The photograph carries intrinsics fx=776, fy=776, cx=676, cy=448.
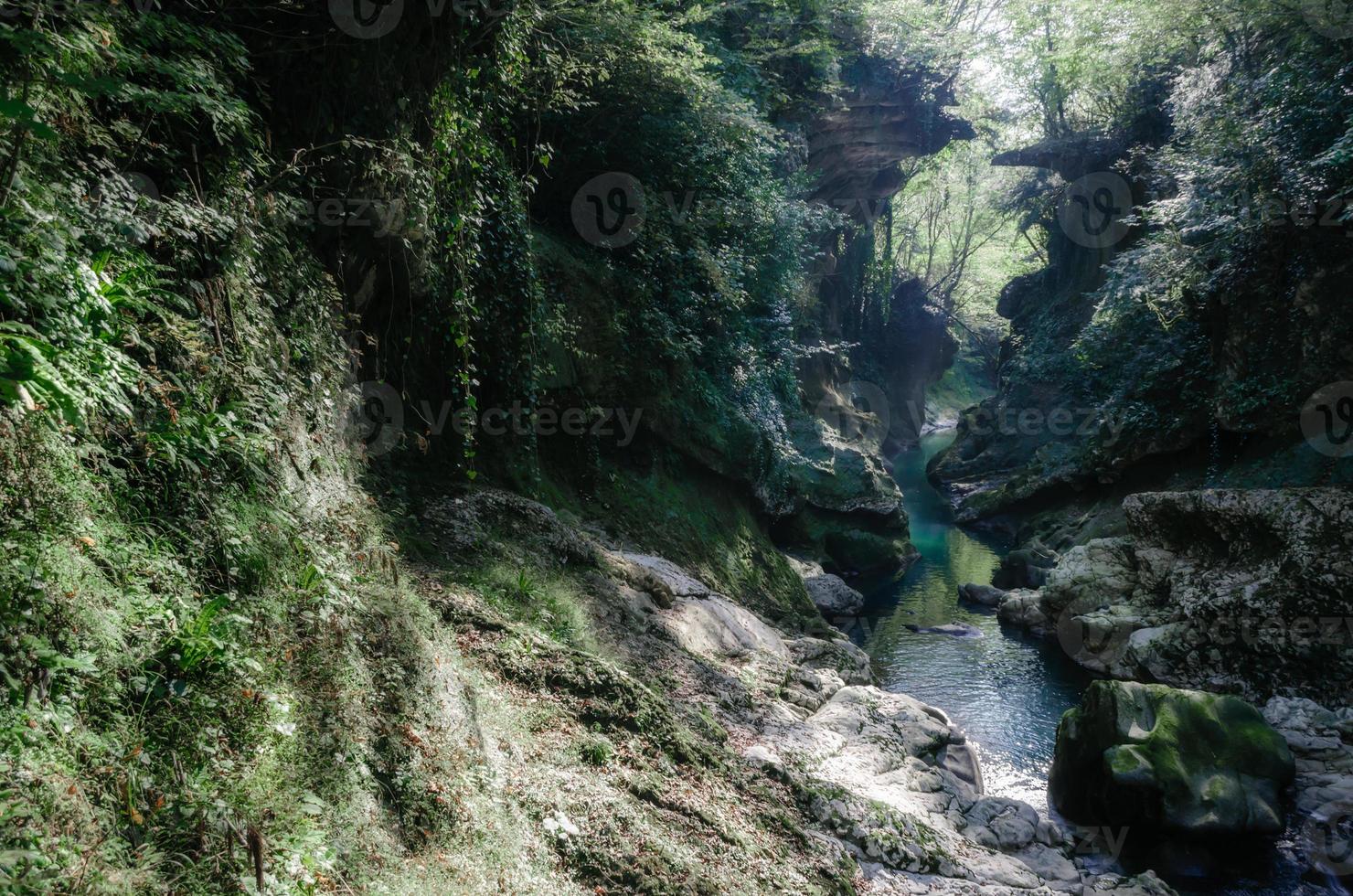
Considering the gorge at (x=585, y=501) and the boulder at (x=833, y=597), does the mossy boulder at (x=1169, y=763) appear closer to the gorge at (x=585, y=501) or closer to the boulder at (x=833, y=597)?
the gorge at (x=585, y=501)

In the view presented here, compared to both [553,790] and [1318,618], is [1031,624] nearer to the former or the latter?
[1318,618]

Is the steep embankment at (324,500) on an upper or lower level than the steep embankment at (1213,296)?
lower

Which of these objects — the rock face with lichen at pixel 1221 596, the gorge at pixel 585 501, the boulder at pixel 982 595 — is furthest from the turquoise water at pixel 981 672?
the rock face with lichen at pixel 1221 596

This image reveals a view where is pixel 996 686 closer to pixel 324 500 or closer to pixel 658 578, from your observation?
pixel 658 578

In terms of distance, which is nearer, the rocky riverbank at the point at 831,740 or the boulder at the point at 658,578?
the rocky riverbank at the point at 831,740

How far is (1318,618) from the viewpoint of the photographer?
1144 centimetres

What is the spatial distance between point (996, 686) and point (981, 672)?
569 mm

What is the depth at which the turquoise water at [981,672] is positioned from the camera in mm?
10883

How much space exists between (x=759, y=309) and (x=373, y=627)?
42.7 ft

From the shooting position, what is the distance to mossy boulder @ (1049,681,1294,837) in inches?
346

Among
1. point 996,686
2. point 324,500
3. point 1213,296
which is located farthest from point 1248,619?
point 324,500

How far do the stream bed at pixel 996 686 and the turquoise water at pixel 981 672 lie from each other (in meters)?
0.02

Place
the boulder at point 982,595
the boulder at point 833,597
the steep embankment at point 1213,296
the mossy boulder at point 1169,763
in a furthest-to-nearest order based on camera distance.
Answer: the boulder at point 982,595 → the boulder at point 833,597 → the steep embankment at point 1213,296 → the mossy boulder at point 1169,763

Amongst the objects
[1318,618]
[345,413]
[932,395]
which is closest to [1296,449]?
[1318,618]
